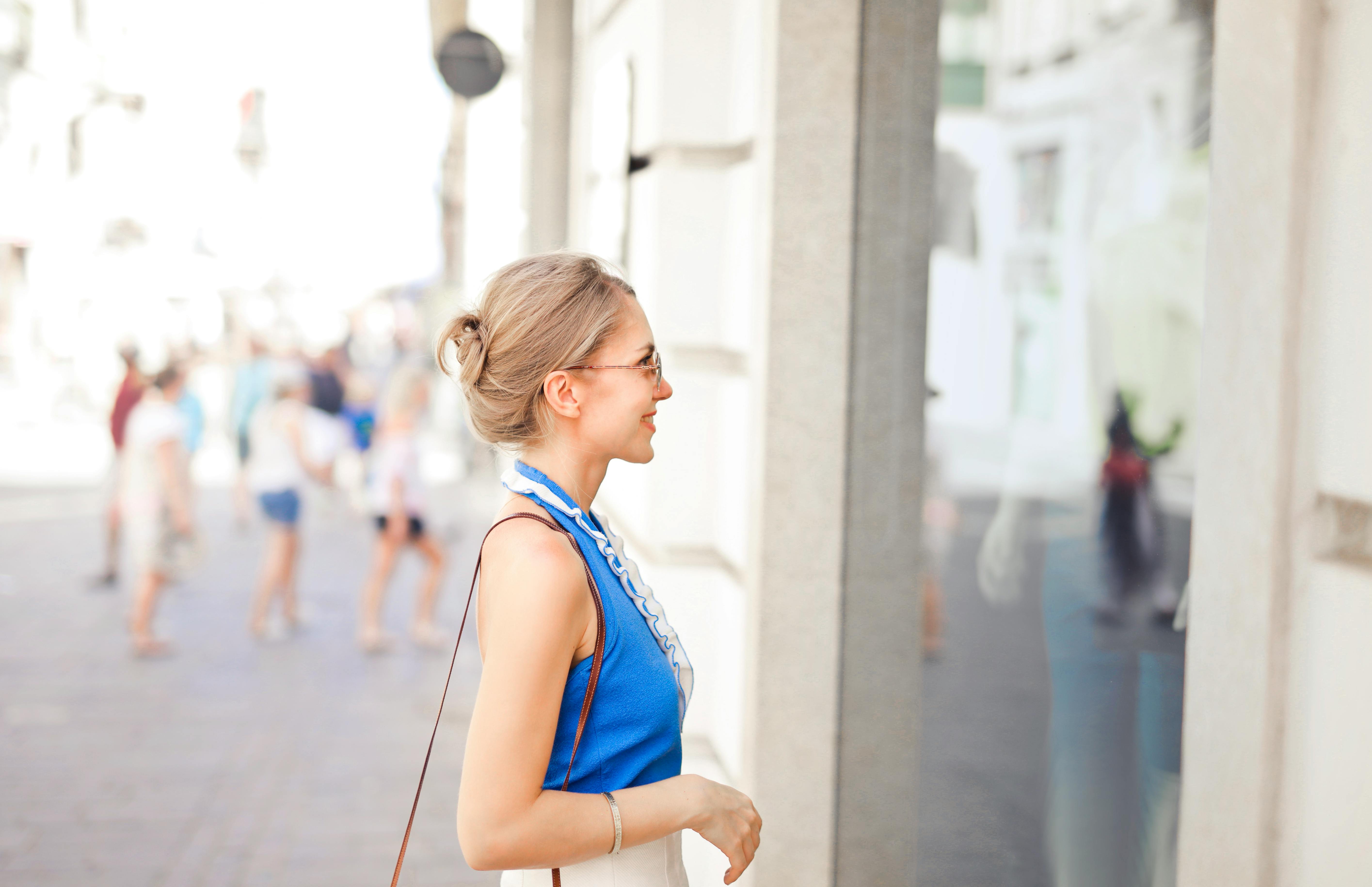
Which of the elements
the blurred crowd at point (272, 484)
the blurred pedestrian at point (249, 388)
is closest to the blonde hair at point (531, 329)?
the blurred crowd at point (272, 484)

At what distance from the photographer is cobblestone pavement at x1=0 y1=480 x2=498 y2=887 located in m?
4.73

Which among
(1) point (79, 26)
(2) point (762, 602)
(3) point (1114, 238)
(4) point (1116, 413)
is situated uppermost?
(1) point (79, 26)

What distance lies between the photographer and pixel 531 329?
1681 mm

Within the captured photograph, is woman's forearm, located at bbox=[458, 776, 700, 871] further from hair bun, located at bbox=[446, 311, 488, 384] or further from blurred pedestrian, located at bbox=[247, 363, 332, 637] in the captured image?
blurred pedestrian, located at bbox=[247, 363, 332, 637]

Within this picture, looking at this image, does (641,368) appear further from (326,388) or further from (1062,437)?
(326,388)

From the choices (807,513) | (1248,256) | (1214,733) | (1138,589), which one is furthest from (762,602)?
(1248,256)

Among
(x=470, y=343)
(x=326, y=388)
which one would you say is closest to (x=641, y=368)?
(x=470, y=343)

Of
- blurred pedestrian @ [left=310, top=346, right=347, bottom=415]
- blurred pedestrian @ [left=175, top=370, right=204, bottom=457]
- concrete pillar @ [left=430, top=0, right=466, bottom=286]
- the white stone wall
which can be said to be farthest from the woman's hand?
concrete pillar @ [left=430, top=0, right=466, bottom=286]

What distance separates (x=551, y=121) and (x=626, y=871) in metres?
5.39

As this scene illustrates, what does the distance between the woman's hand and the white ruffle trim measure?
0.41 ft

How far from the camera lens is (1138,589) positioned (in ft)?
6.93

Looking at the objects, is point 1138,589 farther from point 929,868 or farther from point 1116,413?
point 929,868

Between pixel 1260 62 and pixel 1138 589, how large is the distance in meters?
0.87

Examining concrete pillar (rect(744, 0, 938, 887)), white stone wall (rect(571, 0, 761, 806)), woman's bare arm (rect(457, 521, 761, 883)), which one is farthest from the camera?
white stone wall (rect(571, 0, 761, 806))
